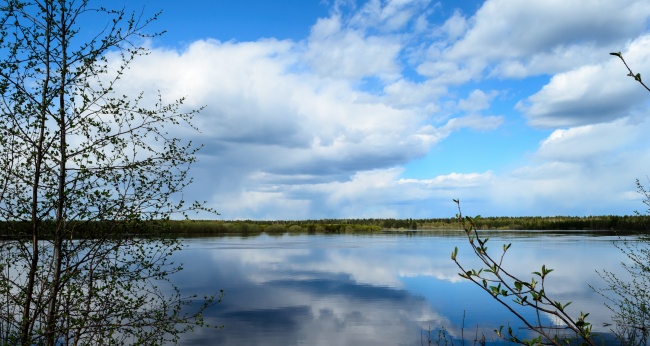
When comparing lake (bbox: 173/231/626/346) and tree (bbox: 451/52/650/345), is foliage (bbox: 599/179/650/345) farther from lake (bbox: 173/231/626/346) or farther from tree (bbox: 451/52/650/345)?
lake (bbox: 173/231/626/346)

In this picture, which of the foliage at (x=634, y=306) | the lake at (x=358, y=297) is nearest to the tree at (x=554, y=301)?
the foliage at (x=634, y=306)

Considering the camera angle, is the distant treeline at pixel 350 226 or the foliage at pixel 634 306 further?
the distant treeline at pixel 350 226

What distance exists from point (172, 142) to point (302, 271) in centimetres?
2906

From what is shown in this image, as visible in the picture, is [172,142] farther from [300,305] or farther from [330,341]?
[300,305]

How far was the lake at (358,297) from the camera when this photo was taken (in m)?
17.5

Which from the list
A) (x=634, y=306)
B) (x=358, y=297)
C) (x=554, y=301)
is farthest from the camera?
(x=358, y=297)

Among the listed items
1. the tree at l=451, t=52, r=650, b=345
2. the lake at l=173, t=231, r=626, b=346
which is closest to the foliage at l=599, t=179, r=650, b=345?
the tree at l=451, t=52, r=650, b=345

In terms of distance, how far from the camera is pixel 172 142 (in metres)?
7.62

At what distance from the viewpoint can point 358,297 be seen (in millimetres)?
25359

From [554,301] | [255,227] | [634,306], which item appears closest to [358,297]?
[634,306]

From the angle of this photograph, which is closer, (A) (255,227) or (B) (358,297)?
(B) (358,297)

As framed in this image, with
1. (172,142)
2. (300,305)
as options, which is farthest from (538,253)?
(172,142)

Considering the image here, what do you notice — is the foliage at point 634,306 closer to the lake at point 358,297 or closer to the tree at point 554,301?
the tree at point 554,301

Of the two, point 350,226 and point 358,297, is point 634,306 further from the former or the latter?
point 350,226
